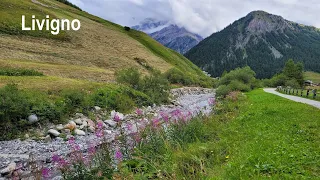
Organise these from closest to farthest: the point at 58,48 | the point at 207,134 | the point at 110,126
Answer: the point at 207,134 < the point at 110,126 < the point at 58,48

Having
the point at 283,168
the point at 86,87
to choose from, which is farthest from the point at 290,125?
the point at 86,87

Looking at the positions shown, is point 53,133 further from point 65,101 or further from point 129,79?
point 129,79

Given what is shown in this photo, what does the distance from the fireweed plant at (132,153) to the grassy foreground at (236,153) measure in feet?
0.13

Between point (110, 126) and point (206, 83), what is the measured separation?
76.7 metres

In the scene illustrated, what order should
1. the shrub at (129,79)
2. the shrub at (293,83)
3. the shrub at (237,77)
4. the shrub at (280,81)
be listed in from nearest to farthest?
the shrub at (129,79), the shrub at (237,77), the shrub at (293,83), the shrub at (280,81)

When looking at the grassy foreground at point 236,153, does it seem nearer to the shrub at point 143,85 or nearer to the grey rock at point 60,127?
the grey rock at point 60,127

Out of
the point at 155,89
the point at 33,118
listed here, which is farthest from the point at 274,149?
the point at 155,89

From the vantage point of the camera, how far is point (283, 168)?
757 cm

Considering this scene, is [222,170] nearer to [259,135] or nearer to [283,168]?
[283,168]

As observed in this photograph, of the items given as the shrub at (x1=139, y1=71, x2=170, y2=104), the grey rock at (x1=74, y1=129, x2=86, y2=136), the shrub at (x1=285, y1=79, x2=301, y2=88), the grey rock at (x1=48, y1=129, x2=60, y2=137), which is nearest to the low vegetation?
the grey rock at (x1=74, y1=129, x2=86, y2=136)

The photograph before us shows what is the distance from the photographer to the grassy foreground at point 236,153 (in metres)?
7.66

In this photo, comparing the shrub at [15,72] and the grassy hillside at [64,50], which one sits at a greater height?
the grassy hillside at [64,50]

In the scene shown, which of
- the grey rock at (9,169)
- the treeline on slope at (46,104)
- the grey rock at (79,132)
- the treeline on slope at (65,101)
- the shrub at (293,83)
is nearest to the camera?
the grey rock at (9,169)

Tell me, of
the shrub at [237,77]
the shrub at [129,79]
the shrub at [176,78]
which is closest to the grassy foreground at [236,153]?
the shrub at [129,79]
